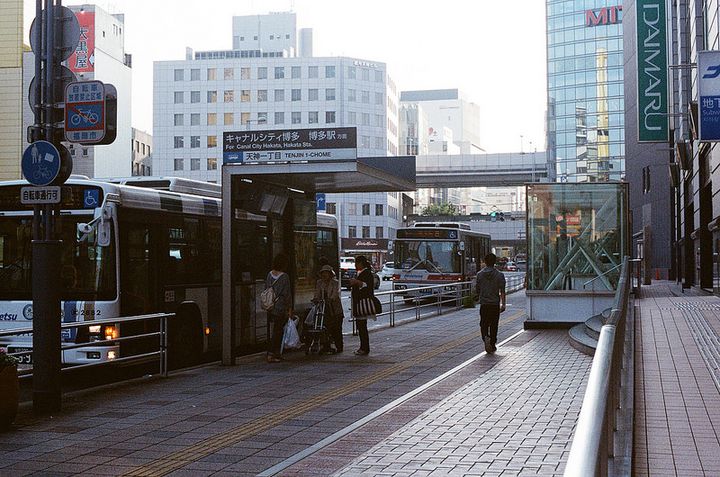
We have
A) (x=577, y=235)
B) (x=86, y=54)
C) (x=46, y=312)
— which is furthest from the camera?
(x=86, y=54)

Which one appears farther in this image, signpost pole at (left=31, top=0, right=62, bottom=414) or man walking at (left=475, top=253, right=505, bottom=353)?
man walking at (left=475, top=253, right=505, bottom=353)

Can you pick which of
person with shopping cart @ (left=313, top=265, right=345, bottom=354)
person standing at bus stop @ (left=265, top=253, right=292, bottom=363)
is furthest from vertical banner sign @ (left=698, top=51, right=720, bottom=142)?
person standing at bus stop @ (left=265, top=253, right=292, bottom=363)

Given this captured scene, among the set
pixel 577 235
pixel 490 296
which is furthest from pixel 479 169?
pixel 490 296

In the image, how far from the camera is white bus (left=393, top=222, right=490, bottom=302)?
111ft

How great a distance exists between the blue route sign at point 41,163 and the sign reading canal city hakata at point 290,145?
468cm

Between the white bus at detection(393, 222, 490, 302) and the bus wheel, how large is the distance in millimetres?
19534

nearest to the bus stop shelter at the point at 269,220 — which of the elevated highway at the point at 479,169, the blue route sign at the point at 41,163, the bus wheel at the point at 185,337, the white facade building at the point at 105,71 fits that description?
the bus wheel at the point at 185,337

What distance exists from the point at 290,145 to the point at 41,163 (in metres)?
5.08

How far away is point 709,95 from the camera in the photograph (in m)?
16.5

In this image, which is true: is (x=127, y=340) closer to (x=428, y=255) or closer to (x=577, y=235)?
(x=577, y=235)

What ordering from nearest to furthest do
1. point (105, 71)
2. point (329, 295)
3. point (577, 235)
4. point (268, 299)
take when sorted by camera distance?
1. point (268, 299)
2. point (329, 295)
3. point (577, 235)
4. point (105, 71)

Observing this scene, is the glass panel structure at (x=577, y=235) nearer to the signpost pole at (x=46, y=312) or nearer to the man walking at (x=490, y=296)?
the man walking at (x=490, y=296)

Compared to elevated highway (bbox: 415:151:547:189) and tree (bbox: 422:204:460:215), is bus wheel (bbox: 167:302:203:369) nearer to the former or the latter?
elevated highway (bbox: 415:151:547:189)

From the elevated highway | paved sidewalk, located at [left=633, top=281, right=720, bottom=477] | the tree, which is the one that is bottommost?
paved sidewalk, located at [left=633, top=281, right=720, bottom=477]
